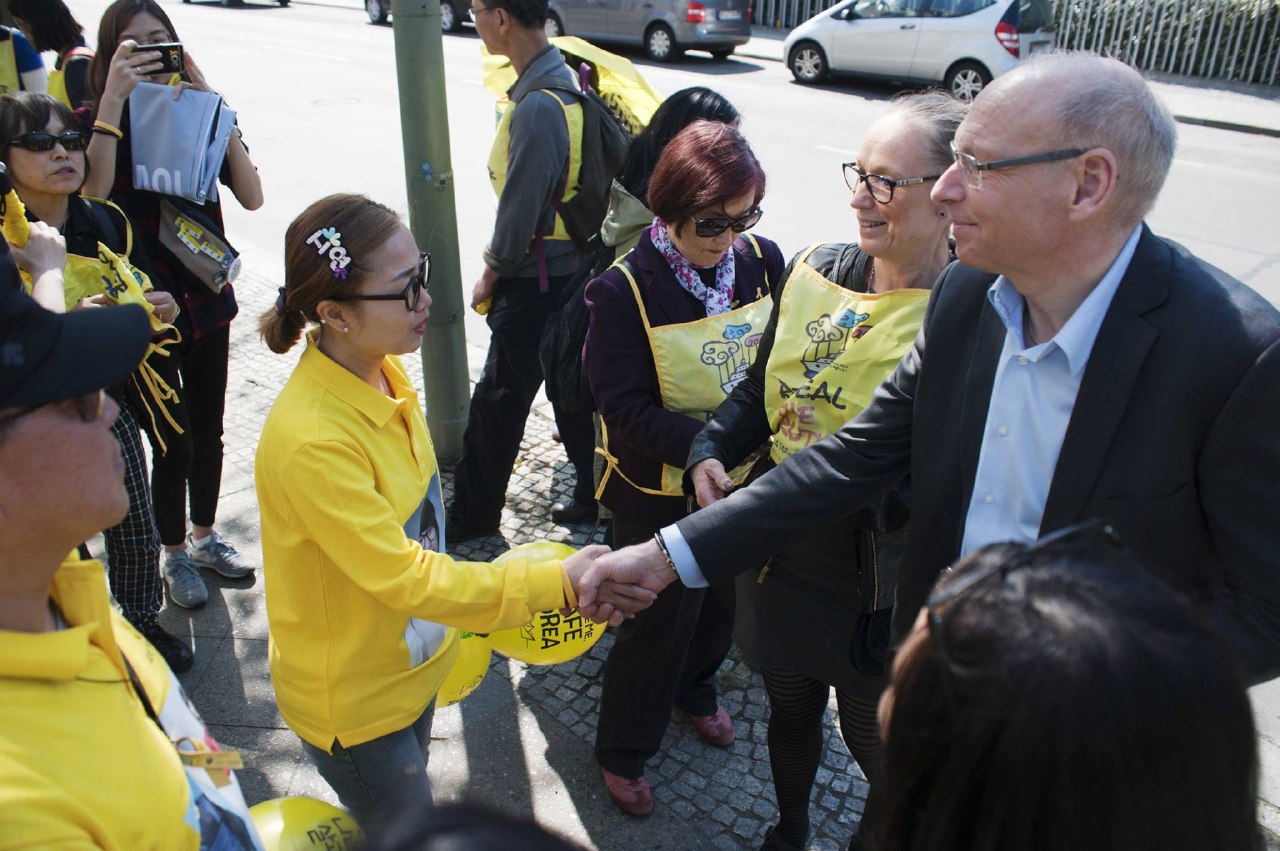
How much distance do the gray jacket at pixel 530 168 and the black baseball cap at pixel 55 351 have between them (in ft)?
9.22

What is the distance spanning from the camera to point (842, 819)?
3059mm

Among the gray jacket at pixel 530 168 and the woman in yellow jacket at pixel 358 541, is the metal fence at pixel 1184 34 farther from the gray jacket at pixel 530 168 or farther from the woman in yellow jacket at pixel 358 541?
the woman in yellow jacket at pixel 358 541

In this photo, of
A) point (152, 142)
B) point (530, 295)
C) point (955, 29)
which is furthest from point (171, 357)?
point (955, 29)

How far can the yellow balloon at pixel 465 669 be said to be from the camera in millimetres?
2699

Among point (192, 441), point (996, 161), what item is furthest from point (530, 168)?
point (996, 161)

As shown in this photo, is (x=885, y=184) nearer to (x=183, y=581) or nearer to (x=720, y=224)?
(x=720, y=224)

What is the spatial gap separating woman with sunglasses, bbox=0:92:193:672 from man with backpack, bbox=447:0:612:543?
1309 millimetres

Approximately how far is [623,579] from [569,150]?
2333mm

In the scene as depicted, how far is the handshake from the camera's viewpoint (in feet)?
7.88

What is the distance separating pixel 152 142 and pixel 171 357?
768mm

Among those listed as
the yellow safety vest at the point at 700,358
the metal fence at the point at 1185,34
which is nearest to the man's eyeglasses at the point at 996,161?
the yellow safety vest at the point at 700,358

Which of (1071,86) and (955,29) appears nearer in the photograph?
(1071,86)

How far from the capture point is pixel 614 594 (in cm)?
244

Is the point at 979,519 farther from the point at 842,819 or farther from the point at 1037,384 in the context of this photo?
the point at 842,819
